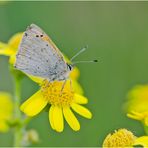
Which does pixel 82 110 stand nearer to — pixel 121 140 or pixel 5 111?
pixel 121 140

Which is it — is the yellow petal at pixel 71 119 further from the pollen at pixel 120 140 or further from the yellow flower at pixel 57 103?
the pollen at pixel 120 140

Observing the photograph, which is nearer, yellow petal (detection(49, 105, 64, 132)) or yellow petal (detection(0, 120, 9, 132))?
yellow petal (detection(49, 105, 64, 132))

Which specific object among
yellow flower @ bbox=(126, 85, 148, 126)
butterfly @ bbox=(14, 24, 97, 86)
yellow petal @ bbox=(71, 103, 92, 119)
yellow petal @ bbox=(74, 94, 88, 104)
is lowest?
yellow flower @ bbox=(126, 85, 148, 126)

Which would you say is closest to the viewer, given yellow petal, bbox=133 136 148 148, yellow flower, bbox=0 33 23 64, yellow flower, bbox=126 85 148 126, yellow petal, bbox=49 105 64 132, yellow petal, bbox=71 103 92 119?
yellow petal, bbox=133 136 148 148

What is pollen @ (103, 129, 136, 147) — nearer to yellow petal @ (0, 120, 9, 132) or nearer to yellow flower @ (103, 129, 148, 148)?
yellow flower @ (103, 129, 148, 148)

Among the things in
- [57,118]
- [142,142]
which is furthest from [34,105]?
[142,142]

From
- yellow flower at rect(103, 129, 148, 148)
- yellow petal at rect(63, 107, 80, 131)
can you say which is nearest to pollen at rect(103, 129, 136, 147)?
yellow flower at rect(103, 129, 148, 148)

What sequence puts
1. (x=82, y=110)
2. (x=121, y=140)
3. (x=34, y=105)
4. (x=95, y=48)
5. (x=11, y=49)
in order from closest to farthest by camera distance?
(x=121, y=140) < (x=34, y=105) < (x=82, y=110) < (x=11, y=49) < (x=95, y=48)
